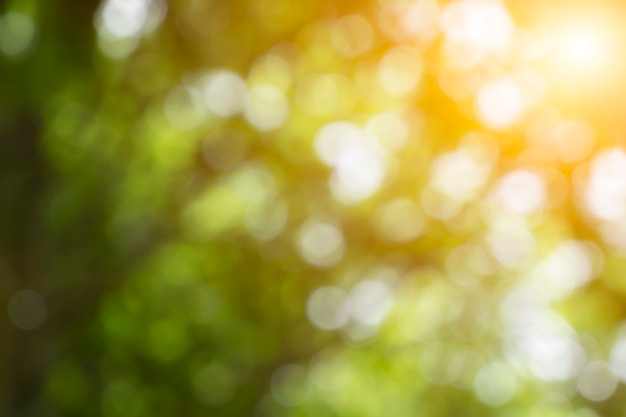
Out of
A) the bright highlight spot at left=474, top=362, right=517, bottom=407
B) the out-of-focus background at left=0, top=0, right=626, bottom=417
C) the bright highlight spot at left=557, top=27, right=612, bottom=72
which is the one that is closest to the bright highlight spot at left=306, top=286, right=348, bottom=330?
the out-of-focus background at left=0, top=0, right=626, bottom=417

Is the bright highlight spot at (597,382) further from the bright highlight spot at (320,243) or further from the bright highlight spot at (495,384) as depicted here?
the bright highlight spot at (320,243)

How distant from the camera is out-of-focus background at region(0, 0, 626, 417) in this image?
3949mm

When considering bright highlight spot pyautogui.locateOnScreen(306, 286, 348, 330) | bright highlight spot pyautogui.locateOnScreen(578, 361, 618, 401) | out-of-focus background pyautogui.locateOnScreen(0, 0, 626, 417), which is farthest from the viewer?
bright highlight spot pyautogui.locateOnScreen(578, 361, 618, 401)

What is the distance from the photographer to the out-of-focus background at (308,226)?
3.95 m

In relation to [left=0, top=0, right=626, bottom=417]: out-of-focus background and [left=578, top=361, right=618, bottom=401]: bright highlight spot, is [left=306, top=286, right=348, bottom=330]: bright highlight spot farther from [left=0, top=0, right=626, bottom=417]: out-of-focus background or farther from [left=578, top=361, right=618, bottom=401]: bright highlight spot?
[left=578, top=361, right=618, bottom=401]: bright highlight spot

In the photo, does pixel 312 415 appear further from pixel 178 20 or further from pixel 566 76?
pixel 178 20

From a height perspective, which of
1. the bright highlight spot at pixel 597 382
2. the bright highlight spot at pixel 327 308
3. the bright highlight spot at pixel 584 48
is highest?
the bright highlight spot at pixel 584 48

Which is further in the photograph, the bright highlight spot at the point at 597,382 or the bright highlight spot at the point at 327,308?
the bright highlight spot at the point at 597,382

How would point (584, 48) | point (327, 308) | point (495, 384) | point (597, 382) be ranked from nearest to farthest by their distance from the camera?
point (584, 48)
point (327, 308)
point (597, 382)
point (495, 384)

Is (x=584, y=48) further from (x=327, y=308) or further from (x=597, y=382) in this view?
(x=597, y=382)

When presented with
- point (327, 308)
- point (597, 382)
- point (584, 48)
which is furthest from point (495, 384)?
point (584, 48)

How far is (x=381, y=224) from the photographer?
24.0 ft

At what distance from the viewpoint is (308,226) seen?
6984mm

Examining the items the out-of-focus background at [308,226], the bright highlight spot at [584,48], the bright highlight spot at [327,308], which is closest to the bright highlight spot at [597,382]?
the out-of-focus background at [308,226]
